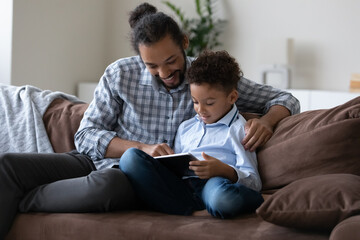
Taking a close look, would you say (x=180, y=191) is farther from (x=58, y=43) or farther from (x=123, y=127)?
(x=58, y=43)

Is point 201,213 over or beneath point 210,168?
beneath

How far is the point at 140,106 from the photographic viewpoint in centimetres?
217

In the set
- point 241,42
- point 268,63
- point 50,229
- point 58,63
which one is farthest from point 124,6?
point 50,229

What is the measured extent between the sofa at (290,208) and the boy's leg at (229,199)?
0.03 m

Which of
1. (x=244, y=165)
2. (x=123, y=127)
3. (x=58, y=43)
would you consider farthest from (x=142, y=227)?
(x=58, y=43)

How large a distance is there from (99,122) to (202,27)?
2630 mm

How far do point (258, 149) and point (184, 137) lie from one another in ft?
0.91

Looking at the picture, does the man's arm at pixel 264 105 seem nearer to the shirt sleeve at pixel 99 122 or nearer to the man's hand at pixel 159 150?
the man's hand at pixel 159 150

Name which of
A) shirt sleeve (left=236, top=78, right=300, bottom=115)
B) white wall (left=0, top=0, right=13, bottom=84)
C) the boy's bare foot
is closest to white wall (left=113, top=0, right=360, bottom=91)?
white wall (left=0, top=0, right=13, bottom=84)

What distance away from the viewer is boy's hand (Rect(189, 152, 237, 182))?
5.69ft

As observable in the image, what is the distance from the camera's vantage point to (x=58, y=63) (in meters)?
4.77

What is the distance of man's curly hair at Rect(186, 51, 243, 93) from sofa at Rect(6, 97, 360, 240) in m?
0.25

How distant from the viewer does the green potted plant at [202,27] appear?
4.63m

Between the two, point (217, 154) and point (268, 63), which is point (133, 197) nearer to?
point (217, 154)
